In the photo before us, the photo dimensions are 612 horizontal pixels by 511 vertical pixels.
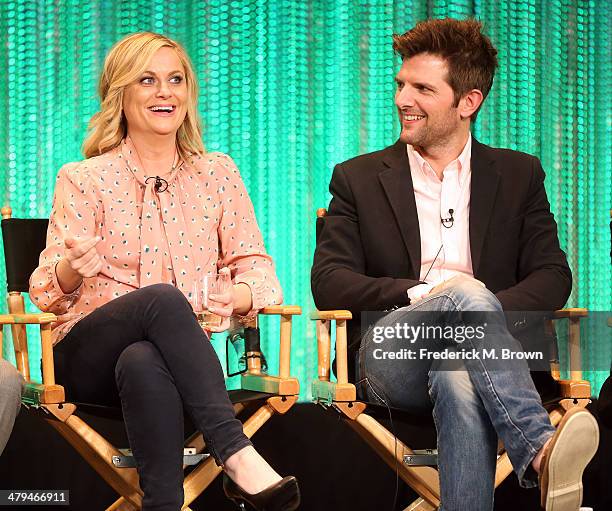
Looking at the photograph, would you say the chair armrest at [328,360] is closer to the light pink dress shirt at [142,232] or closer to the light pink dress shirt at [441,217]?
the light pink dress shirt at [142,232]

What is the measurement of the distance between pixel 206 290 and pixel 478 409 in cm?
70

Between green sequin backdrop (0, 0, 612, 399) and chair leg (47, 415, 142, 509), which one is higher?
green sequin backdrop (0, 0, 612, 399)

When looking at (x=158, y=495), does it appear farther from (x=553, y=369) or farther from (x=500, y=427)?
(x=553, y=369)

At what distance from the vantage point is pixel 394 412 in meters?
2.61

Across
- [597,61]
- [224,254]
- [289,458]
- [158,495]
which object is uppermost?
[597,61]

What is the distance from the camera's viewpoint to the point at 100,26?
12.6 ft

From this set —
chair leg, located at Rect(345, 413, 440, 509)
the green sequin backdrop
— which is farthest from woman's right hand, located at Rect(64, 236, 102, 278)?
the green sequin backdrop

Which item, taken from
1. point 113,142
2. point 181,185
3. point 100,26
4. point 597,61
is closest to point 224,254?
point 181,185

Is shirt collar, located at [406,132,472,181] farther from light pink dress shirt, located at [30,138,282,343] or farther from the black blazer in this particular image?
light pink dress shirt, located at [30,138,282,343]

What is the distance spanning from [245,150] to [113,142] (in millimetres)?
1077

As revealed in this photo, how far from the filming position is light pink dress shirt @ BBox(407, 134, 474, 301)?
9.36ft

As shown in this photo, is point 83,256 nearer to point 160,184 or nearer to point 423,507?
point 160,184

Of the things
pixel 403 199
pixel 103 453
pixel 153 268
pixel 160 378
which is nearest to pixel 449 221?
pixel 403 199

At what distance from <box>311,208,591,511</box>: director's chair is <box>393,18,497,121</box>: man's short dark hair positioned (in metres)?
0.72
